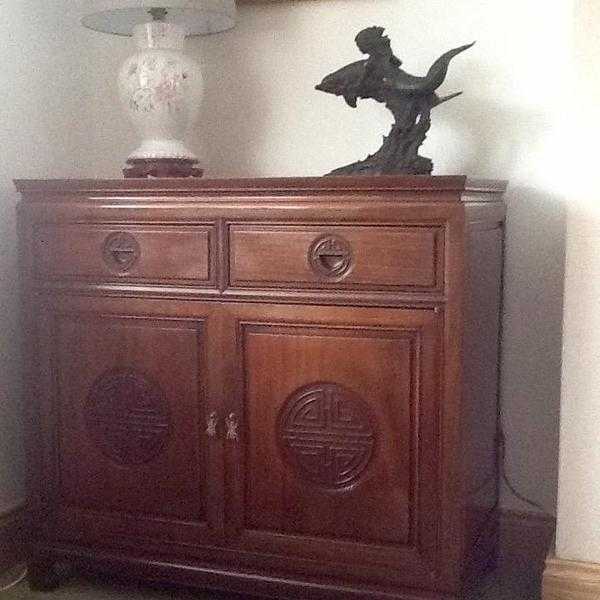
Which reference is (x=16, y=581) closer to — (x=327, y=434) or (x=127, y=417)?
(x=127, y=417)

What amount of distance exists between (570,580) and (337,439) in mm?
545

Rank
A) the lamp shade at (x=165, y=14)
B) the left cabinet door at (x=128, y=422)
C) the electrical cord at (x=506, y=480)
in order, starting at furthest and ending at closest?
the electrical cord at (x=506, y=480) → the lamp shade at (x=165, y=14) → the left cabinet door at (x=128, y=422)

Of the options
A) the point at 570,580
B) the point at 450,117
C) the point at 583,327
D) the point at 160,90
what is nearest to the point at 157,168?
the point at 160,90

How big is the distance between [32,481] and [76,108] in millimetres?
959

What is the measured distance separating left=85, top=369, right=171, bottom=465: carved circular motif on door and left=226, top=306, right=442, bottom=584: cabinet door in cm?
16

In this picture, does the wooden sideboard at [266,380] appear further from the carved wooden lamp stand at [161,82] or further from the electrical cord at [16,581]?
the carved wooden lamp stand at [161,82]

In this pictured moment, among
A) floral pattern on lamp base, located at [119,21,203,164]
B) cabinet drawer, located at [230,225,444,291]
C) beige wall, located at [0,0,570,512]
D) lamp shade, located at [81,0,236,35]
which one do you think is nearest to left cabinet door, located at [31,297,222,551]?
cabinet drawer, located at [230,225,444,291]

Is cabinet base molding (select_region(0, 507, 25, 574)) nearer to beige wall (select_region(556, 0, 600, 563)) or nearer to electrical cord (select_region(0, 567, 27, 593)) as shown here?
electrical cord (select_region(0, 567, 27, 593))

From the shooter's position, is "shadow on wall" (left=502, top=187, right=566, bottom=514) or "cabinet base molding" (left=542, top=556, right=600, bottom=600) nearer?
"cabinet base molding" (left=542, top=556, right=600, bottom=600)

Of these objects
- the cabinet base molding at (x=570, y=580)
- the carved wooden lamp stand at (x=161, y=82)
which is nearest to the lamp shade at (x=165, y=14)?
the carved wooden lamp stand at (x=161, y=82)

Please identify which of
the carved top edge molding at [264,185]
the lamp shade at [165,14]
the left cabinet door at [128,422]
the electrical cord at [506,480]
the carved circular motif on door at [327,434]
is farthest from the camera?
the electrical cord at [506,480]

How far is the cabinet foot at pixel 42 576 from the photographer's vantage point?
2.00 meters

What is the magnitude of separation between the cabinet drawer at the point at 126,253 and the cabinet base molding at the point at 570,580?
34.7 inches

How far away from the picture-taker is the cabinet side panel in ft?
5.54
